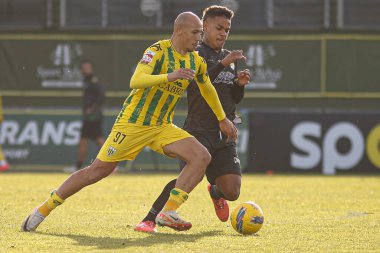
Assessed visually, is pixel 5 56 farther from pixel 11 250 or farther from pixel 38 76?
pixel 11 250

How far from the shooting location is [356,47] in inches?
849

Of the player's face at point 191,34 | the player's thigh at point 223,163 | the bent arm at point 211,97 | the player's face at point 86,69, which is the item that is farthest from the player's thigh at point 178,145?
the player's face at point 86,69

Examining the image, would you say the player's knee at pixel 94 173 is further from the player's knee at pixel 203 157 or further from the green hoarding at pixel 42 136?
the green hoarding at pixel 42 136

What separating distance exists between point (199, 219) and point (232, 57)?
2277 mm

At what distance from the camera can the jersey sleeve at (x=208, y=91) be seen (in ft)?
30.2

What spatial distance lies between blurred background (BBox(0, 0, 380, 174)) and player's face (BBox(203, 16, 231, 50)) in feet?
34.7

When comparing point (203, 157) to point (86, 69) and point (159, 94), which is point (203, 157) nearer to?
point (159, 94)

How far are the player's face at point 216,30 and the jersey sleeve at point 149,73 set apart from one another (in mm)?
1104

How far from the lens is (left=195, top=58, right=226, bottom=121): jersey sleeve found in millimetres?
9214

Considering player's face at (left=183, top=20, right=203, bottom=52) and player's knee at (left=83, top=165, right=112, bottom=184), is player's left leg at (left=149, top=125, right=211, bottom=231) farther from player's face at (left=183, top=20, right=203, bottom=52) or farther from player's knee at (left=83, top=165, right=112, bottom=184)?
player's face at (left=183, top=20, right=203, bottom=52)

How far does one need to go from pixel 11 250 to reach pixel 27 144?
13872 mm

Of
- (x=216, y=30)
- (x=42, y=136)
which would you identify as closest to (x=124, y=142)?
(x=216, y=30)

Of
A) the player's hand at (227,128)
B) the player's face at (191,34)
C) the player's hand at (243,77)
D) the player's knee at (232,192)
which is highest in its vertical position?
the player's face at (191,34)

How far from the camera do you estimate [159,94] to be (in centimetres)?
904
